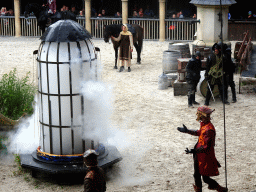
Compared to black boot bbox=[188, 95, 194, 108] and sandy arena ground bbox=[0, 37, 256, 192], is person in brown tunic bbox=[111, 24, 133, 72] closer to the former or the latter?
sandy arena ground bbox=[0, 37, 256, 192]

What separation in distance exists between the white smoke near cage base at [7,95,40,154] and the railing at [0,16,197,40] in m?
13.8

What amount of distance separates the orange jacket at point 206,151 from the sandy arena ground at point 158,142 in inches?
32.4

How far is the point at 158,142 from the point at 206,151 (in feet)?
9.77

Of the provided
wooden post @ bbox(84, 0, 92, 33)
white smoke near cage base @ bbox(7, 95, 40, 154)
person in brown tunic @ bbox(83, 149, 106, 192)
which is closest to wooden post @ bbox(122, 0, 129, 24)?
wooden post @ bbox(84, 0, 92, 33)

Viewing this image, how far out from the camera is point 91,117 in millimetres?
8203

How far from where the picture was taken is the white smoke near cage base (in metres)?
8.98

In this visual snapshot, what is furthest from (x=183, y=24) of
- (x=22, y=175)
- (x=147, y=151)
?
(x=22, y=175)

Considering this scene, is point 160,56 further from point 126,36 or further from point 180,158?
point 180,158

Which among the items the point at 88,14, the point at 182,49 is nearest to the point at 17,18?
the point at 88,14

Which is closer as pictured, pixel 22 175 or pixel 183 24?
pixel 22 175

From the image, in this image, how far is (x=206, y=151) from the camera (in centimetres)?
693

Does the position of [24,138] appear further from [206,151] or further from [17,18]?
[17,18]

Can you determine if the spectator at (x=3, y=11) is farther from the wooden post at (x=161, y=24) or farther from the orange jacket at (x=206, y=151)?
the orange jacket at (x=206, y=151)

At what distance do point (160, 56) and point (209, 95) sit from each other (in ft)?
24.2
